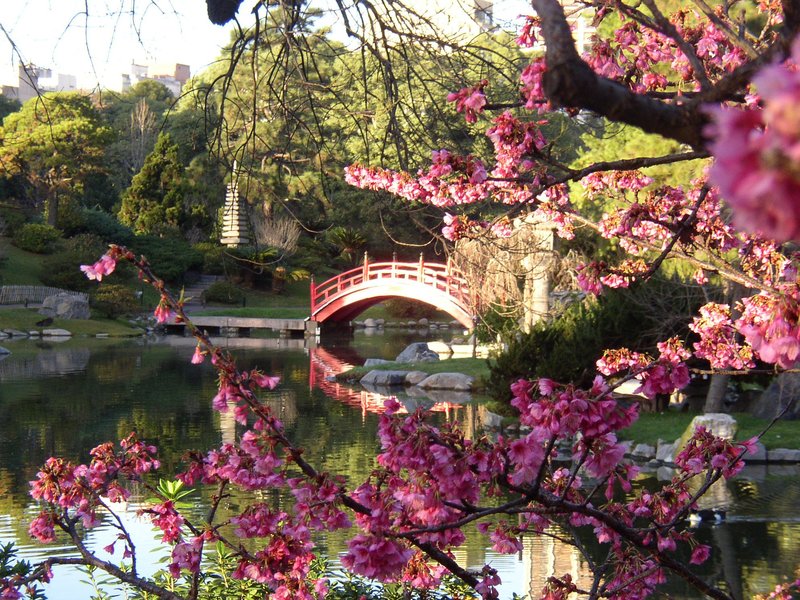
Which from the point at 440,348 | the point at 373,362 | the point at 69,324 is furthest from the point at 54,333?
the point at 440,348

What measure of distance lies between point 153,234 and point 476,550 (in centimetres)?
2798

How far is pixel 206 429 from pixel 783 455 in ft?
21.3

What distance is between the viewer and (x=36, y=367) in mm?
17641

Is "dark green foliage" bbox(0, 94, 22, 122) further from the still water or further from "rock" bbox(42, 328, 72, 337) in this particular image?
the still water

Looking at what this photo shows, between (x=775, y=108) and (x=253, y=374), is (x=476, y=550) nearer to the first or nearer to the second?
(x=253, y=374)

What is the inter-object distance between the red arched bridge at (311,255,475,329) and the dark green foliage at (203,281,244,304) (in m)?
5.33

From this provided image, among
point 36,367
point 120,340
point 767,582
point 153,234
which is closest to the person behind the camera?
point 767,582

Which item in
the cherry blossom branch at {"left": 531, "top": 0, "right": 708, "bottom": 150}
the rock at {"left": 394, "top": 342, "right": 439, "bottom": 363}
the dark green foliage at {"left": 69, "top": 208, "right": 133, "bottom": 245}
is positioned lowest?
the cherry blossom branch at {"left": 531, "top": 0, "right": 708, "bottom": 150}

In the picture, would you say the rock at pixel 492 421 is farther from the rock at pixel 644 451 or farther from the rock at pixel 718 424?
the rock at pixel 718 424

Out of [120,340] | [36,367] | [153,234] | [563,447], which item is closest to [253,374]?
[563,447]

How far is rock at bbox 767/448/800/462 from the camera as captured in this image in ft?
32.3

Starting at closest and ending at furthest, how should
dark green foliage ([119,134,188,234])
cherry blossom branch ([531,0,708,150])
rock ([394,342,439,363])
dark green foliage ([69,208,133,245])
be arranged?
cherry blossom branch ([531,0,708,150]) → rock ([394,342,439,363]) → dark green foliage ([69,208,133,245]) → dark green foliage ([119,134,188,234])

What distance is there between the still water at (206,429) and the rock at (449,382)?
1.06 m

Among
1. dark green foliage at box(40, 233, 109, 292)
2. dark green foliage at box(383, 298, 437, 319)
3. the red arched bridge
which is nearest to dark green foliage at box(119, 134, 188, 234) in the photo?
dark green foliage at box(40, 233, 109, 292)
